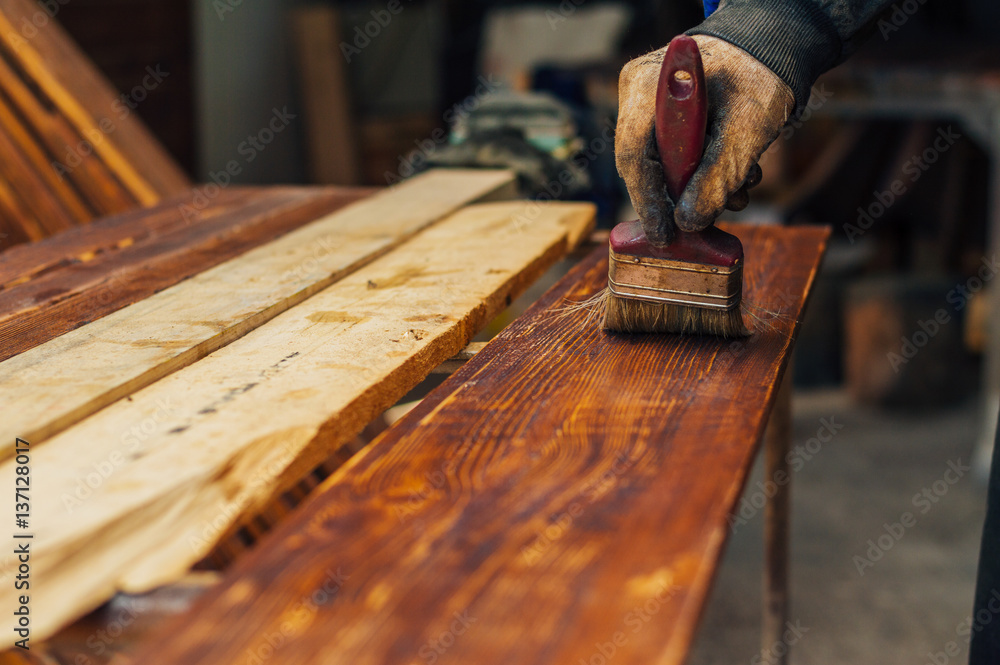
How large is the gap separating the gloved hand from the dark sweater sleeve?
0.07 feet

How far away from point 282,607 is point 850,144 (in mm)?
5474

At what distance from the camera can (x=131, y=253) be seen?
171 centimetres

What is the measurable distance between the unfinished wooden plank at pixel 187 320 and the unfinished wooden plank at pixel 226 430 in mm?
24

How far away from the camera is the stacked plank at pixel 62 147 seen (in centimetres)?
233

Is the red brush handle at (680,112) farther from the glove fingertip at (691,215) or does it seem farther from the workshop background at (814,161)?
the workshop background at (814,161)

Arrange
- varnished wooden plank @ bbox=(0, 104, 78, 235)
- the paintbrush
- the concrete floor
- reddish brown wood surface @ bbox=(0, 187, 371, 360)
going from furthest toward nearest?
the concrete floor < varnished wooden plank @ bbox=(0, 104, 78, 235) < reddish brown wood surface @ bbox=(0, 187, 371, 360) < the paintbrush

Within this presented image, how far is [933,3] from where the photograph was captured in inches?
248

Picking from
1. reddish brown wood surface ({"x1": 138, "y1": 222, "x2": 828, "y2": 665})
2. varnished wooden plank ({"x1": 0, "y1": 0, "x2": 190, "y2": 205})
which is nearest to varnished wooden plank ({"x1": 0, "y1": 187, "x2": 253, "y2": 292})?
varnished wooden plank ({"x1": 0, "y1": 0, "x2": 190, "y2": 205})

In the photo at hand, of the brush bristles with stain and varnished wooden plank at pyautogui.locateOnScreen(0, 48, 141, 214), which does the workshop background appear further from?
varnished wooden plank at pyautogui.locateOnScreen(0, 48, 141, 214)

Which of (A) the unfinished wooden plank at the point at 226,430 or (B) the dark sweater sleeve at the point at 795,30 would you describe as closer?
(A) the unfinished wooden plank at the point at 226,430

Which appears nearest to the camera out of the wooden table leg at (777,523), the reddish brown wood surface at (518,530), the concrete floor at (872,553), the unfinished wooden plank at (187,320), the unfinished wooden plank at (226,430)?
the reddish brown wood surface at (518,530)

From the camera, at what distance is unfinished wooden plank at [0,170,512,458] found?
1.01m

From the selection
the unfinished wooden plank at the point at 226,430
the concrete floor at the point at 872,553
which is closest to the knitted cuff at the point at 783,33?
the unfinished wooden plank at the point at 226,430

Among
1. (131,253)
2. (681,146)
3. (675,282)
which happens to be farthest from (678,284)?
(131,253)
